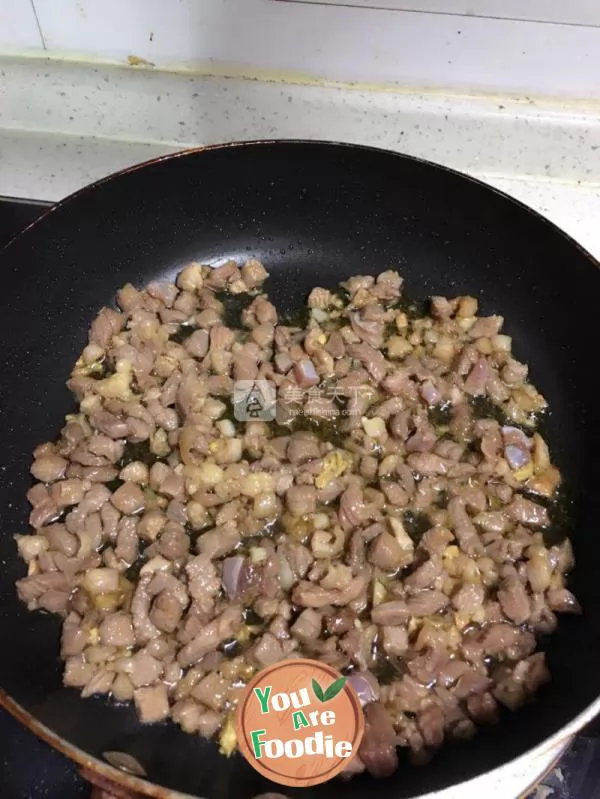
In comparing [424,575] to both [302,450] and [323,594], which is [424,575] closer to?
[323,594]

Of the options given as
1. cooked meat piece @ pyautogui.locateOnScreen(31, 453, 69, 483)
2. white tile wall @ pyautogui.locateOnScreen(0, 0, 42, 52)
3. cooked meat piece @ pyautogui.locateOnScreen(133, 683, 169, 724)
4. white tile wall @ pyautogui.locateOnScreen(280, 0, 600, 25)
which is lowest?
cooked meat piece @ pyautogui.locateOnScreen(133, 683, 169, 724)

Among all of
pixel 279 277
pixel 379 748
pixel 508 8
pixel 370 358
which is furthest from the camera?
pixel 279 277

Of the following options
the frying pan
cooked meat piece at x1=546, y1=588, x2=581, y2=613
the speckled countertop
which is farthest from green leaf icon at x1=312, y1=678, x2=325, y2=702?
the speckled countertop

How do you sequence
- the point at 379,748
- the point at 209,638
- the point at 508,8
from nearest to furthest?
1. the point at 379,748
2. the point at 209,638
3. the point at 508,8

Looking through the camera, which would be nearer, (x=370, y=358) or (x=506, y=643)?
(x=506, y=643)

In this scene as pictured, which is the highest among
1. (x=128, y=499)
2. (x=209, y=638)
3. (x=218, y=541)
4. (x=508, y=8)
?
(x=508, y=8)

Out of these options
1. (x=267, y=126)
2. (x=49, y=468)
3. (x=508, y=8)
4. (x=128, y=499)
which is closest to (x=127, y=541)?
(x=128, y=499)

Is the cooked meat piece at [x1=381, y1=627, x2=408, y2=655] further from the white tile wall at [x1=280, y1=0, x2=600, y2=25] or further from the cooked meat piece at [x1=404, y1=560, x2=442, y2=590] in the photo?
the white tile wall at [x1=280, y1=0, x2=600, y2=25]
